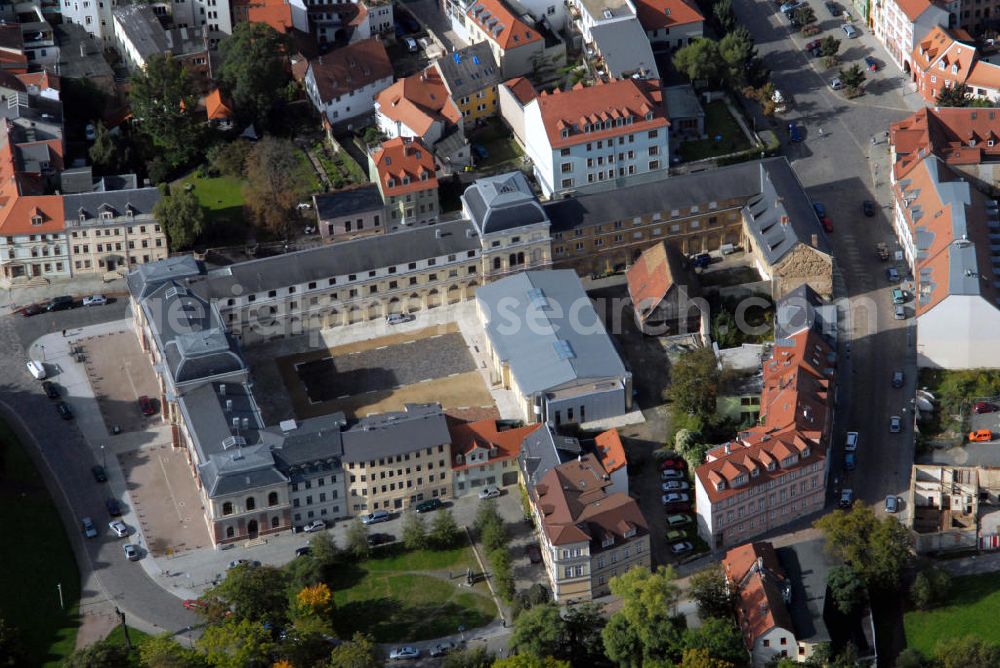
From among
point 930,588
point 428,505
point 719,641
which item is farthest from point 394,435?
point 930,588

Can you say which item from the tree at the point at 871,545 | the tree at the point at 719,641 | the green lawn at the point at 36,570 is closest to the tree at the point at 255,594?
the green lawn at the point at 36,570

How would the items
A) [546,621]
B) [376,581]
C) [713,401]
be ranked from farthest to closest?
1. [713,401]
2. [376,581]
3. [546,621]

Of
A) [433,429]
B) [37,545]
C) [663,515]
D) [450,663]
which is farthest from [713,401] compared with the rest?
[37,545]

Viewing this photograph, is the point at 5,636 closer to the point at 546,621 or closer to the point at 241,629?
the point at 241,629

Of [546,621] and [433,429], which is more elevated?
[433,429]

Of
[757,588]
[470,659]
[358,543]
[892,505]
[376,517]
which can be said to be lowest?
[470,659]

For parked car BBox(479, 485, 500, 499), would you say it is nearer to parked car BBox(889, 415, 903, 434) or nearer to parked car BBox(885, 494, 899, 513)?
parked car BBox(885, 494, 899, 513)

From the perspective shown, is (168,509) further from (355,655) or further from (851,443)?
(851,443)
